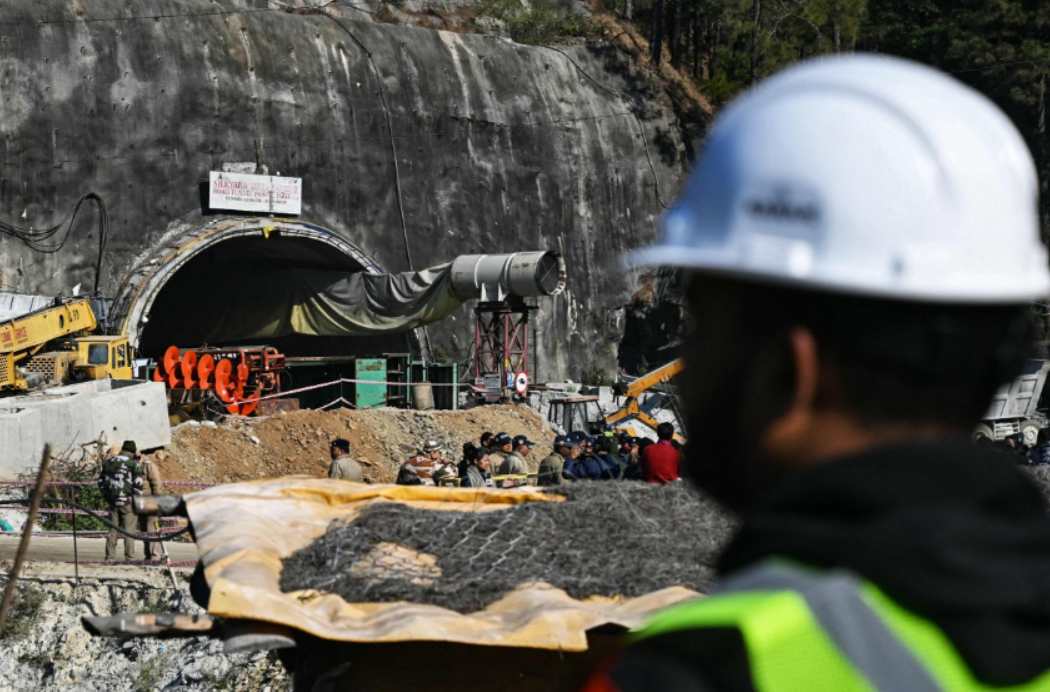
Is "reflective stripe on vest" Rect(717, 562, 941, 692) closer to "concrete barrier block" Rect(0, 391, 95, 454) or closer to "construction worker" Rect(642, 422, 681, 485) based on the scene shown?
"construction worker" Rect(642, 422, 681, 485)

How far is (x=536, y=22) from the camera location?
40.5 m

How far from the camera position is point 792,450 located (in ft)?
4.75

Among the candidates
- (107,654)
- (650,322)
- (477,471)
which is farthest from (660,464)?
(650,322)

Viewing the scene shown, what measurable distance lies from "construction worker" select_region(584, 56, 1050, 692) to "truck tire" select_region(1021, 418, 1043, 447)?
28.0 m

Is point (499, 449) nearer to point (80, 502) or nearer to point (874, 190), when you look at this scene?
point (80, 502)

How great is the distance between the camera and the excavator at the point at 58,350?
22.0 meters

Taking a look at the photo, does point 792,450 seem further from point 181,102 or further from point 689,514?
point 181,102

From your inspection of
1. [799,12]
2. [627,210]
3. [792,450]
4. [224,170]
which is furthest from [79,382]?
[799,12]

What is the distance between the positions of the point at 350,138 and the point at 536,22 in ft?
35.2

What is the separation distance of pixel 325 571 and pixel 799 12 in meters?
39.8

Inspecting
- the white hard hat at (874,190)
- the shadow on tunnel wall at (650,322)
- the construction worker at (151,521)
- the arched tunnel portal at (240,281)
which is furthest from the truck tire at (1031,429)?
the white hard hat at (874,190)

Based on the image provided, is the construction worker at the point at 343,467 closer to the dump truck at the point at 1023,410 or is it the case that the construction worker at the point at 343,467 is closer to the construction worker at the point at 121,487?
the construction worker at the point at 121,487

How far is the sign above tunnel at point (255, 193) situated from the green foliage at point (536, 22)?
12.1m

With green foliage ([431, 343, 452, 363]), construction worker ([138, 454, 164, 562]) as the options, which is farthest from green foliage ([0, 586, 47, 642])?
green foliage ([431, 343, 452, 363])
